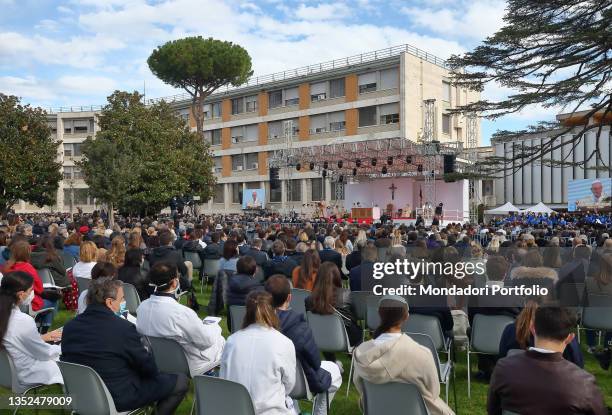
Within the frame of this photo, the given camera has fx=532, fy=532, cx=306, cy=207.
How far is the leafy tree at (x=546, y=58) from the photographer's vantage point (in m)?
7.41

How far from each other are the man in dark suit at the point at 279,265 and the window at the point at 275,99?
1376 inches

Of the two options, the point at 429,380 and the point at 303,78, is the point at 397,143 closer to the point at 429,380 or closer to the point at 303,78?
the point at 303,78

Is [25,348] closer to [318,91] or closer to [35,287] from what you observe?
[35,287]

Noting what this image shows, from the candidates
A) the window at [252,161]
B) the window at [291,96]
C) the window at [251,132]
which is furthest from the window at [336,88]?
the window at [252,161]

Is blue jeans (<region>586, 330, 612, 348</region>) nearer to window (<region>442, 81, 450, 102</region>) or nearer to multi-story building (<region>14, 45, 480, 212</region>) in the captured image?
multi-story building (<region>14, 45, 480, 212</region>)

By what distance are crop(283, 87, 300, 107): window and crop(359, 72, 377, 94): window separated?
5680 millimetres

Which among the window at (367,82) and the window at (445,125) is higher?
the window at (367,82)

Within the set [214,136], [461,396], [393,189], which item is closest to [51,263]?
[461,396]

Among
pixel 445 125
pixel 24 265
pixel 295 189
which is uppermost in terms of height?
pixel 445 125

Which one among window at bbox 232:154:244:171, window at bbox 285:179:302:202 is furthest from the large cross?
window at bbox 232:154:244:171

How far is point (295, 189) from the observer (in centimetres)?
4122

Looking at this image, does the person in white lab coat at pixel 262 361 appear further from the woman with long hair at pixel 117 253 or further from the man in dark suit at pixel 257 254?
the man in dark suit at pixel 257 254

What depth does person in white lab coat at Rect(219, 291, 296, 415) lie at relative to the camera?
3037mm

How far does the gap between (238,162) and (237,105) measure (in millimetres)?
4777
